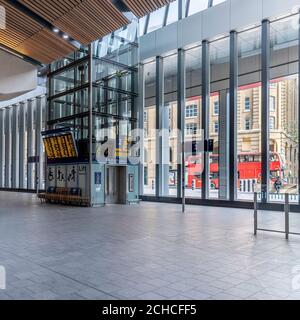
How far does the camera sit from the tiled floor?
3.90 metres

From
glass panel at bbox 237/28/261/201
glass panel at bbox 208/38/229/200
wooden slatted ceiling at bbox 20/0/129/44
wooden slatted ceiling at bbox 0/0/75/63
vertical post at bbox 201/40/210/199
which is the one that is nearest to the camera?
wooden slatted ceiling at bbox 20/0/129/44

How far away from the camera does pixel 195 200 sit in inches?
581

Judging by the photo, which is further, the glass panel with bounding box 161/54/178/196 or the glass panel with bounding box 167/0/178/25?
the glass panel with bounding box 161/54/178/196

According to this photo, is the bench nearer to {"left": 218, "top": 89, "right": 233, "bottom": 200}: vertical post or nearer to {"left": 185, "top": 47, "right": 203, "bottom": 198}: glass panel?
{"left": 185, "top": 47, "right": 203, "bottom": 198}: glass panel

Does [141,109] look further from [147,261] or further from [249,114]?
[147,261]

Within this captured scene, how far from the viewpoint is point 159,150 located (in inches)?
649

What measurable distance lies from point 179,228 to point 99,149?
697 centimetres

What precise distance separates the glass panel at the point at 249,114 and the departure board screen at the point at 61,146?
6.92 meters

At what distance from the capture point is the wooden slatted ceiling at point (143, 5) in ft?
28.9

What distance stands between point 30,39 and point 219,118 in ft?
25.4

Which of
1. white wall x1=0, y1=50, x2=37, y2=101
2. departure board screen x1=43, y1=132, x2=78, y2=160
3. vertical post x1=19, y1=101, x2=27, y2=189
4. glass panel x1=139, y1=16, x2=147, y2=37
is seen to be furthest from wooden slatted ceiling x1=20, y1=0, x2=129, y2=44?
vertical post x1=19, y1=101, x2=27, y2=189

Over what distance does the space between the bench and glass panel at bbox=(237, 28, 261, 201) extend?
6.38 m
